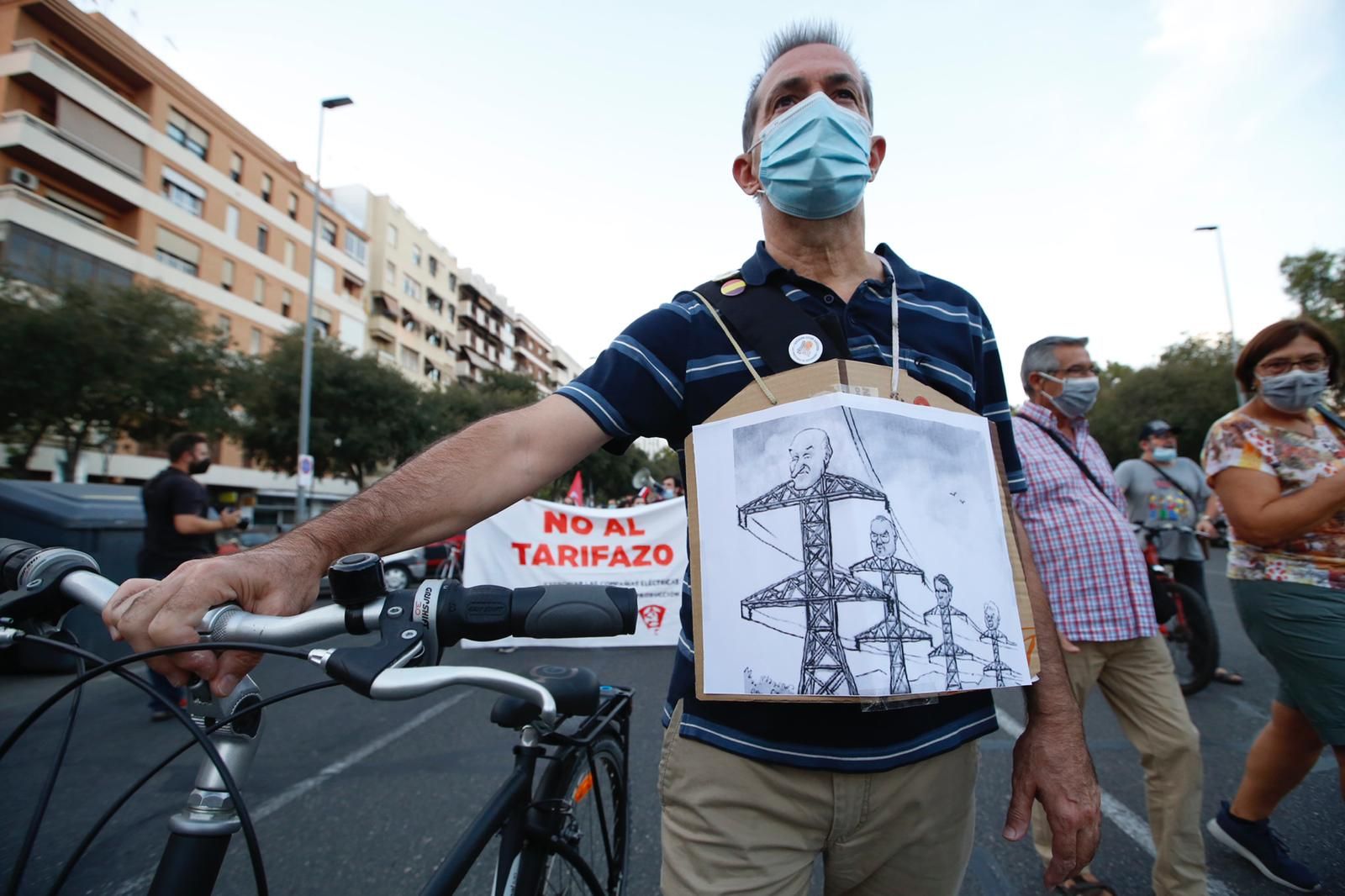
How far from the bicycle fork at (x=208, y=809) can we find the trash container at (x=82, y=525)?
6.36 metres

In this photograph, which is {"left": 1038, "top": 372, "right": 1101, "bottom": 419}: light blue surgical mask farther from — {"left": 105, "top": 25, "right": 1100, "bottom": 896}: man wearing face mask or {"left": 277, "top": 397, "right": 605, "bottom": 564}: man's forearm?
{"left": 277, "top": 397, "right": 605, "bottom": 564}: man's forearm

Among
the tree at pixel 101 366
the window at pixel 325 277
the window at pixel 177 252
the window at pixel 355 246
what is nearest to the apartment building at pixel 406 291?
the window at pixel 355 246

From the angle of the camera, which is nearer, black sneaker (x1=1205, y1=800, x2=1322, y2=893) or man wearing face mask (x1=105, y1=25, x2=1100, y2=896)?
man wearing face mask (x1=105, y1=25, x2=1100, y2=896)

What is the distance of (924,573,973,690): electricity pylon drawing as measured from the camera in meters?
1.03

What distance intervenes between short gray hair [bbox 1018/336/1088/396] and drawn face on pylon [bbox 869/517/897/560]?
239 cm

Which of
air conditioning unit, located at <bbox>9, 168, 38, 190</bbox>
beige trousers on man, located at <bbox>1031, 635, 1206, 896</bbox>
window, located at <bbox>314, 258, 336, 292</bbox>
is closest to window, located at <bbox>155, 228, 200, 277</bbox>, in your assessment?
air conditioning unit, located at <bbox>9, 168, 38, 190</bbox>

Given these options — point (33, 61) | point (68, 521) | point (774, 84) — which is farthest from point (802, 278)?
point (33, 61)

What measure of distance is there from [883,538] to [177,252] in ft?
113

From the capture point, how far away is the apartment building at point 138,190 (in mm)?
21875

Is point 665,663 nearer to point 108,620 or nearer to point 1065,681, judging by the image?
point 1065,681

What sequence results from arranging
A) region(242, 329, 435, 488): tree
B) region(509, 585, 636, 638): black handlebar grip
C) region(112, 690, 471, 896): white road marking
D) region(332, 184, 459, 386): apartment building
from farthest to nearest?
region(332, 184, 459, 386): apartment building
region(242, 329, 435, 488): tree
region(112, 690, 471, 896): white road marking
region(509, 585, 636, 638): black handlebar grip

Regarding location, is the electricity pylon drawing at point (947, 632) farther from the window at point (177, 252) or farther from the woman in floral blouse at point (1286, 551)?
the window at point (177, 252)

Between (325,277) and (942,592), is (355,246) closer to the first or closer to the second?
(325,277)

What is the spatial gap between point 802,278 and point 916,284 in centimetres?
25
